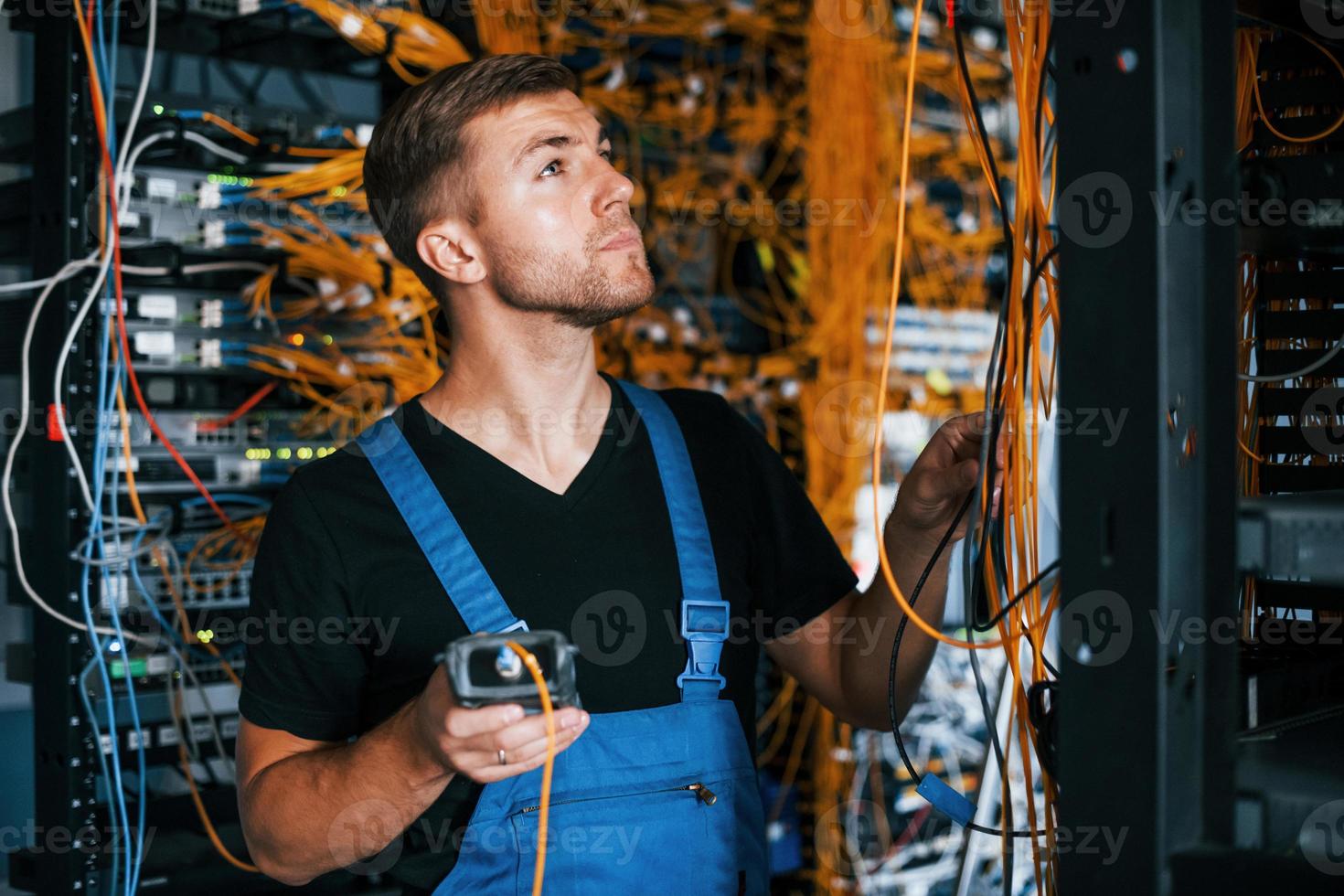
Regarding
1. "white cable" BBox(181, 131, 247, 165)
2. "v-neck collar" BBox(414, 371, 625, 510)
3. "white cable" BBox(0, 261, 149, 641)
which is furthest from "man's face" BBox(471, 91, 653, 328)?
"white cable" BBox(0, 261, 149, 641)

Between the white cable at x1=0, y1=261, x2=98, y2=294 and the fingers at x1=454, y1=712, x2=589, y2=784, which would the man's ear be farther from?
the fingers at x1=454, y1=712, x2=589, y2=784

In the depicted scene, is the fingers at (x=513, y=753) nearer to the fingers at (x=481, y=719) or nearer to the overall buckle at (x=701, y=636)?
the fingers at (x=481, y=719)

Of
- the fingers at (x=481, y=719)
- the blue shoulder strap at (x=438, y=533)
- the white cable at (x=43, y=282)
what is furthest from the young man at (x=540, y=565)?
the white cable at (x=43, y=282)

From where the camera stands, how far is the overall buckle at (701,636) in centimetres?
145

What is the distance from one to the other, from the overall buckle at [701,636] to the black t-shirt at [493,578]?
5 cm

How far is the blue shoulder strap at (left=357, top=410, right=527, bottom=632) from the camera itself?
1.37 m

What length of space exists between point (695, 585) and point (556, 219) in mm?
480

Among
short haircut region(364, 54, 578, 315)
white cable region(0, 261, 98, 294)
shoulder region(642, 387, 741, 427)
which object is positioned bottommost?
shoulder region(642, 387, 741, 427)

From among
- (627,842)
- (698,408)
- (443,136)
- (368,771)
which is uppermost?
(443,136)

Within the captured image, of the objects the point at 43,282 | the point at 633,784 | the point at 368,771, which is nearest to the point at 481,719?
the point at 368,771

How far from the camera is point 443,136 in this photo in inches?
65.1

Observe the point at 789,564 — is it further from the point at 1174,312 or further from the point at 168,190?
the point at 168,190

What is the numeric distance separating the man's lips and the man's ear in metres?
0.19

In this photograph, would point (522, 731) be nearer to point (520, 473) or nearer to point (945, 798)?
point (945, 798)
